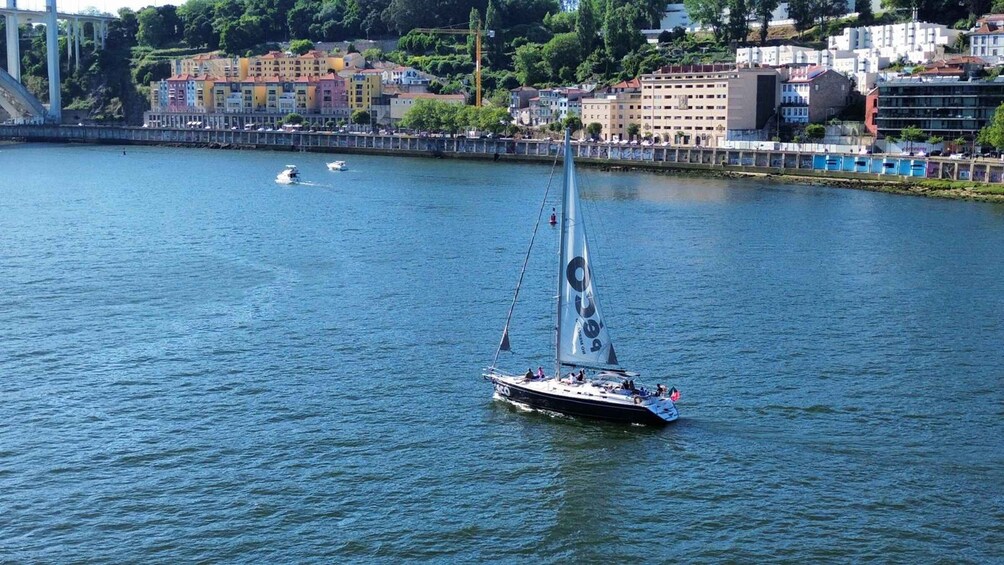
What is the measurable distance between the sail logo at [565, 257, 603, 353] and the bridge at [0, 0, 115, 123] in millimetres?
82961

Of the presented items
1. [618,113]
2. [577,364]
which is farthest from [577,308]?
[618,113]

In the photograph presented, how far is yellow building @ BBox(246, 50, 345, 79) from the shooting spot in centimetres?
9494

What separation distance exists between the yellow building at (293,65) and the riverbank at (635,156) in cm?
1223

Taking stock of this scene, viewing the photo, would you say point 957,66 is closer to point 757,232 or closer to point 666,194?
point 666,194

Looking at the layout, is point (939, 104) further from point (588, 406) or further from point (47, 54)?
point (47, 54)

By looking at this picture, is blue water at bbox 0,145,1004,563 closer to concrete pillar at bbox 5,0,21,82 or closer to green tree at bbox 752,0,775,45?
green tree at bbox 752,0,775,45

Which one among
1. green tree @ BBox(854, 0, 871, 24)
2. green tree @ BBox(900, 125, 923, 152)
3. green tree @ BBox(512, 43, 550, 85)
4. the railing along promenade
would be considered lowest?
the railing along promenade

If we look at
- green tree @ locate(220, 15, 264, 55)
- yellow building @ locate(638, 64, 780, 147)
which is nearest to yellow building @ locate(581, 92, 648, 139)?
yellow building @ locate(638, 64, 780, 147)

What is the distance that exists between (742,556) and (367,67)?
82.3m

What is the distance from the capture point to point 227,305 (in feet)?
81.2

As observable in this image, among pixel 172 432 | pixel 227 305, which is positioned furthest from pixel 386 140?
pixel 172 432

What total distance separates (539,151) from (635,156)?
658cm

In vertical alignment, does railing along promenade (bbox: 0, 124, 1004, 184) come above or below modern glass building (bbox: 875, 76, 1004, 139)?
below

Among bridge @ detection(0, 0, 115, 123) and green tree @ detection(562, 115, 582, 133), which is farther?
bridge @ detection(0, 0, 115, 123)
